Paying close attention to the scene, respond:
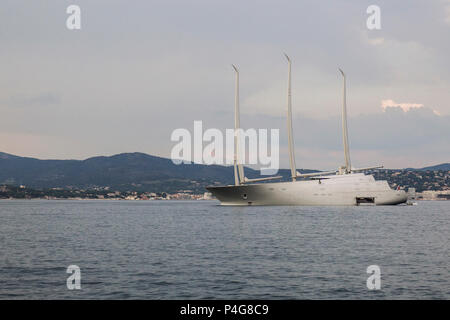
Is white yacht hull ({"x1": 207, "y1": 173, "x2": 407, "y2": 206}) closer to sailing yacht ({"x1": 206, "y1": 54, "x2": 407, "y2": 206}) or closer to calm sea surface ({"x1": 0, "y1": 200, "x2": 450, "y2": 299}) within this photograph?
sailing yacht ({"x1": 206, "y1": 54, "x2": 407, "y2": 206})

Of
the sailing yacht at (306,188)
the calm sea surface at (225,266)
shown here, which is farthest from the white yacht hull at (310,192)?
the calm sea surface at (225,266)

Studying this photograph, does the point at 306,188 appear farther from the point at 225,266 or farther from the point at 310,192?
the point at 225,266

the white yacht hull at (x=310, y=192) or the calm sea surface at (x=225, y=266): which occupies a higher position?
the white yacht hull at (x=310, y=192)

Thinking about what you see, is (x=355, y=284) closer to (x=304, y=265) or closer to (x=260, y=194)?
(x=304, y=265)

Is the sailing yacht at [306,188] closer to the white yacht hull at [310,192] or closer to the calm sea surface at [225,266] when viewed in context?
the white yacht hull at [310,192]

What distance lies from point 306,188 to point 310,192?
5.19 ft

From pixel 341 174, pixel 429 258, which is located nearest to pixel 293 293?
pixel 429 258

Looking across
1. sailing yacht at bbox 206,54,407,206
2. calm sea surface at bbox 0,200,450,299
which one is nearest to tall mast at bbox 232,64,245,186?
sailing yacht at bbox 206,54,407,206

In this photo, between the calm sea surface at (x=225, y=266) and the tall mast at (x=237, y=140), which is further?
the tall mast at (x=237, y=140)

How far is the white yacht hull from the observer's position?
11769 cm

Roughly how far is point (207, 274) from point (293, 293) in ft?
19.1

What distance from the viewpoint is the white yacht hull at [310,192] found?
386 feet

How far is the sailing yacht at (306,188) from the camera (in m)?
116
